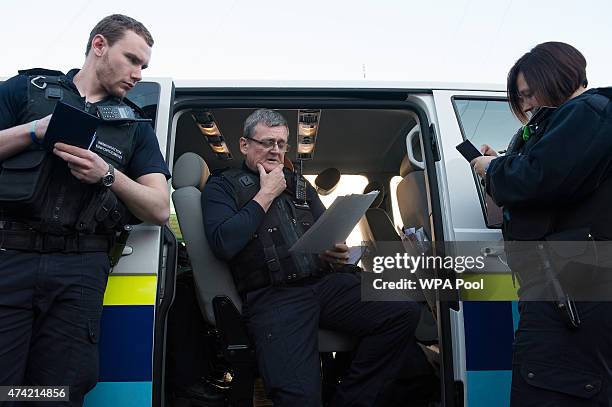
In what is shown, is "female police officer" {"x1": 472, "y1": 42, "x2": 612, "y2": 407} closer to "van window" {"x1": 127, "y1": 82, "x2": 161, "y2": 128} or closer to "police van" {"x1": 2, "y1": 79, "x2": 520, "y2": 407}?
"police van" {"x1": 2, "y1": 79, "x2": 520, "y2": 407}

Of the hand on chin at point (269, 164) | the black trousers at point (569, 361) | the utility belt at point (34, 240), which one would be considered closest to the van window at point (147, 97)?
the hand on chin at point (269, 164)

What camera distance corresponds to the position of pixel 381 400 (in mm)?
2268

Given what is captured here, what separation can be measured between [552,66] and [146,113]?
5.11 ft

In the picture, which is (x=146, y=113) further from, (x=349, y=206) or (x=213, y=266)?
(x=349, y=206)

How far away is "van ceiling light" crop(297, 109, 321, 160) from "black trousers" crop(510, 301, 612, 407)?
1.79 metres

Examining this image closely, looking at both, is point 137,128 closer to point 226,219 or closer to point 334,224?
point 226,219

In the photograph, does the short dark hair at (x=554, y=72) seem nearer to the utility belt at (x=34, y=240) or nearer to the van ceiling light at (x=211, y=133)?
the utility belt at (x=34, y=240)

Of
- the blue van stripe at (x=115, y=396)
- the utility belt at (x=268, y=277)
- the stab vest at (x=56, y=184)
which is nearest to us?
the stab vest at (x=56, y=184)

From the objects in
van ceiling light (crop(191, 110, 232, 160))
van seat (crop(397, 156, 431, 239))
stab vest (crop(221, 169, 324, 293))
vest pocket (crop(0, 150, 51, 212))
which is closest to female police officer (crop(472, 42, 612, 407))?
stab vest (crop(221, 169, 324, 293))

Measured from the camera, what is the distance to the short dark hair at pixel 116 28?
1800 mm

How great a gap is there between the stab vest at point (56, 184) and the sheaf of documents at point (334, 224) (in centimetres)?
77

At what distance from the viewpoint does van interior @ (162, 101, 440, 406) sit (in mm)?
2336

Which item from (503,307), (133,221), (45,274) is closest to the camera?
(45,274)

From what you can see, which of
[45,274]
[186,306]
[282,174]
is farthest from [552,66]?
[186,306]
